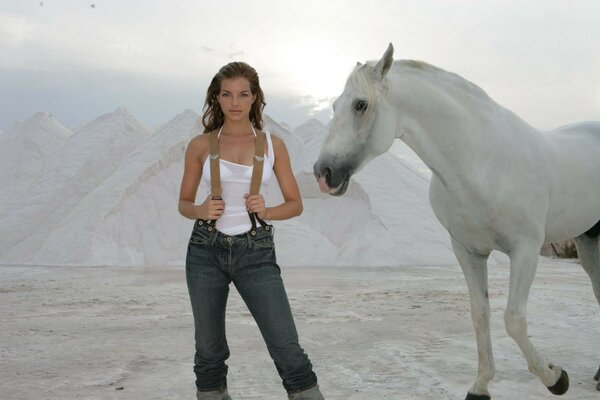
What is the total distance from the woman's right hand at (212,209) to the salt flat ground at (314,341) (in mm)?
1799

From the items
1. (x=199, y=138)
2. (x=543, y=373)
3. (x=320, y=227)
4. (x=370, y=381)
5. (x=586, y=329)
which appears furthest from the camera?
(x=320, y=227)

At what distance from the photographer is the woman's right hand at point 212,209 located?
223 centimetres

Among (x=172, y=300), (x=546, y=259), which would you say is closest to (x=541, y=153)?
(x=172, y=300)

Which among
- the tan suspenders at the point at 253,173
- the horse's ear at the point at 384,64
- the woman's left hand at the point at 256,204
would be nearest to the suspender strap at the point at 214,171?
the tan suspenders at the point at 253,173

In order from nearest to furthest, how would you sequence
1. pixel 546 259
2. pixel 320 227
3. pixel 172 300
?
pixel 172 300, pixel 546 259, pixel 320 227

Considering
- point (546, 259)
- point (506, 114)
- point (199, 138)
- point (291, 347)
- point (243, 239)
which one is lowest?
point (546, 259)

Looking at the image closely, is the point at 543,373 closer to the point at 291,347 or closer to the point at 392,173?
the point at 291,347

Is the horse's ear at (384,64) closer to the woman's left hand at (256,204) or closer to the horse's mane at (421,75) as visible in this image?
the horse's mane at (421,75)

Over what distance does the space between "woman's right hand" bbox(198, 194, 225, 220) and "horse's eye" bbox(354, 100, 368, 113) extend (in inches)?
31.4

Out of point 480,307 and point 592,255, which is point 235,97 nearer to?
point 480,307

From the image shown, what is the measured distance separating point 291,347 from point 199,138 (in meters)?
0.90

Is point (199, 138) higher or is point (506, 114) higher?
point (506, 114)

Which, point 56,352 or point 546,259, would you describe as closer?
point 56,352

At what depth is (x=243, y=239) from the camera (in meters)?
2.28
